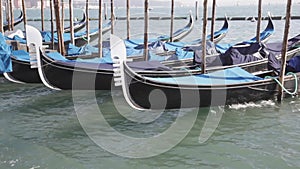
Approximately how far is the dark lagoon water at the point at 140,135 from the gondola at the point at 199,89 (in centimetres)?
16

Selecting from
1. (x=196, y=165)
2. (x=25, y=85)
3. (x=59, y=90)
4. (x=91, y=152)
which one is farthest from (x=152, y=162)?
(x=25, y=85)

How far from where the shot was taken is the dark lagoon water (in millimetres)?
4352

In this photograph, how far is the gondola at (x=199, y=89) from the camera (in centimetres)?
547

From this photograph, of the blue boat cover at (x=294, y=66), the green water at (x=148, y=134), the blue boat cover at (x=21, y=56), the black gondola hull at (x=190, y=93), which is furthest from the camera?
the blue boat cover at (x=21, y=56)

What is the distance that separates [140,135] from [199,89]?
120 centimetres

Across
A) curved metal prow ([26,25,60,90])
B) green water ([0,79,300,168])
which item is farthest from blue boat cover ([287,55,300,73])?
curved metal prow ([26,25,60,90])

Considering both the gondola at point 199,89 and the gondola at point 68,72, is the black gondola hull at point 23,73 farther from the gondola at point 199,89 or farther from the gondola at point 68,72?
the gondola at point 199,89

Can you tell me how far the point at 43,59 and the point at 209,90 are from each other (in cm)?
282

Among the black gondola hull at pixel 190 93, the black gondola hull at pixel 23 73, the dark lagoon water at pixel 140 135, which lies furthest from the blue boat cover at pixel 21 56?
the black gondola hull at pixel 190 93

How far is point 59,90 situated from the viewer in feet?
24.4

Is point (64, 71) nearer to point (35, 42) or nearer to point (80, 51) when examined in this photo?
point (35, 42)

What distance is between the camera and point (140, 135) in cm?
515

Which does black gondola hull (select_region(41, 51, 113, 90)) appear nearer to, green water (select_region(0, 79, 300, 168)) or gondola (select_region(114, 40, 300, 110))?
green water (select_region(0, 79, 300, 168))

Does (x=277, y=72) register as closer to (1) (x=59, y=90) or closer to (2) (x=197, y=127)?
(2) (x=197, y=127)
